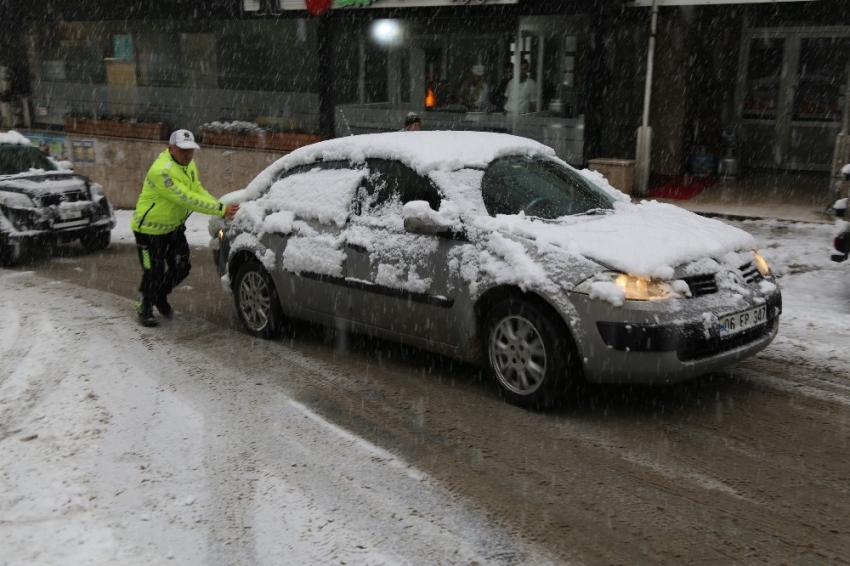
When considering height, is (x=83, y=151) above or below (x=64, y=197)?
above

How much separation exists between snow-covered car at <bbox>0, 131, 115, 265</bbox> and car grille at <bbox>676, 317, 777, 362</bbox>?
359 inches

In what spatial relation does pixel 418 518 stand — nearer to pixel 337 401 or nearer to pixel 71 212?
pixel 337 401

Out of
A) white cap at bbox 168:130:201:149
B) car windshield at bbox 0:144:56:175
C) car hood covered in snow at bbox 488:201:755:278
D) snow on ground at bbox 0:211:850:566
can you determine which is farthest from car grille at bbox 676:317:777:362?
car windshield at bbox 0:144:56:175

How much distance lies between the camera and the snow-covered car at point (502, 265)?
4.77 m

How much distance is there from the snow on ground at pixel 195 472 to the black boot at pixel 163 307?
0.67 m

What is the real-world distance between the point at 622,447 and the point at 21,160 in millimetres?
10716

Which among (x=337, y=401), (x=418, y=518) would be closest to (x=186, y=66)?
(x=337, y=401)

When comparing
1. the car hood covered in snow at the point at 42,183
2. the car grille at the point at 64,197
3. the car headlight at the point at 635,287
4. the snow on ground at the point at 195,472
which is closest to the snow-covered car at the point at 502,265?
the car headlight at the point at 635,287

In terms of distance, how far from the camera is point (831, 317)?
723 cm

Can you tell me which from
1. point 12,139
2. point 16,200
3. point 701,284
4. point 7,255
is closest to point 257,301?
point 701,284

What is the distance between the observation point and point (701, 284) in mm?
4930

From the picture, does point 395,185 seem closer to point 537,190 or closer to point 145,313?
point 537,190

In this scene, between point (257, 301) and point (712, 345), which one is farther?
point (257, 301)

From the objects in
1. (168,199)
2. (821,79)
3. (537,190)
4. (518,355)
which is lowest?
(518,355)
